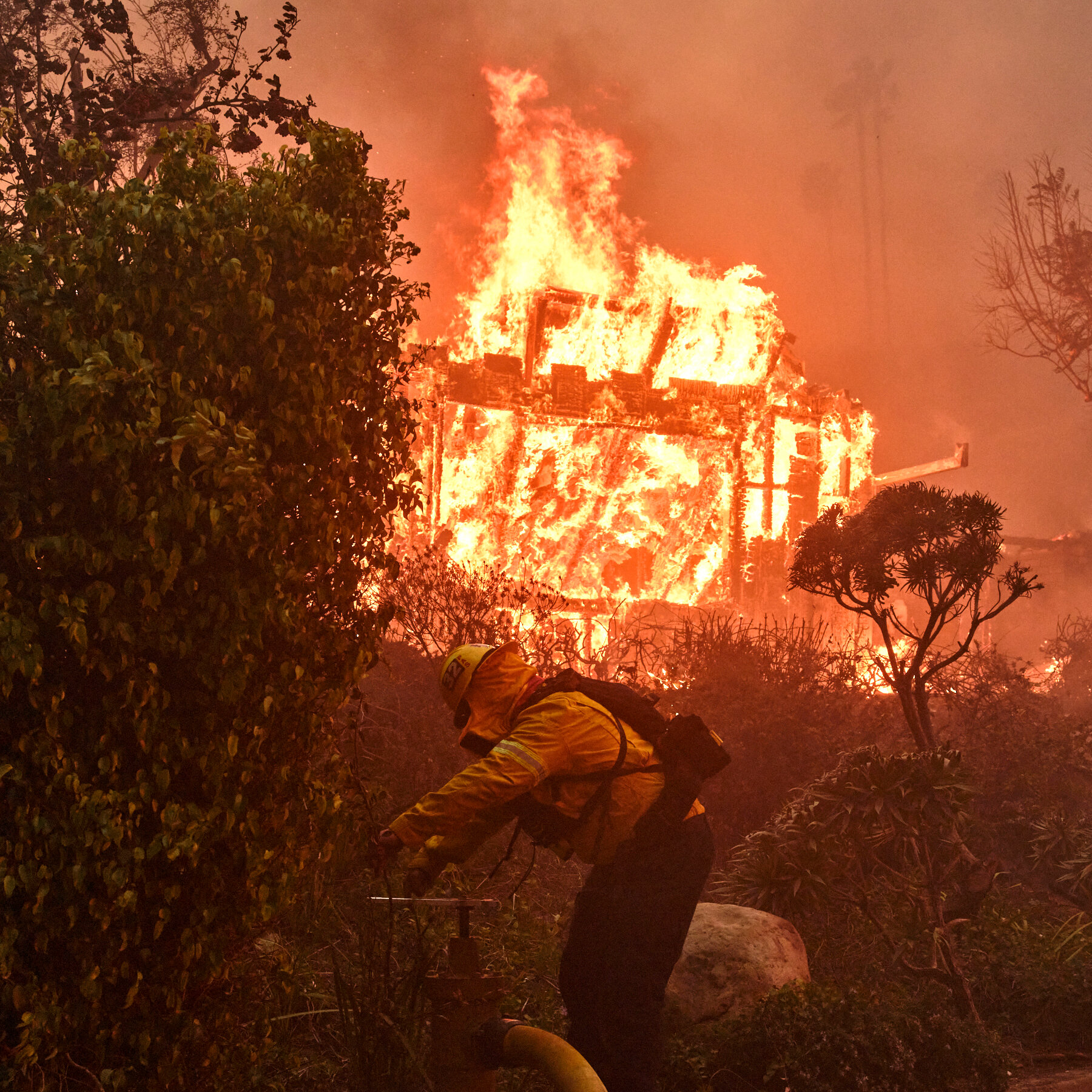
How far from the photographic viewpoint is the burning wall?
2427 centimetres

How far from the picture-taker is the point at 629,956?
167 inches

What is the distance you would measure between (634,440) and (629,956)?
21733 millimetres


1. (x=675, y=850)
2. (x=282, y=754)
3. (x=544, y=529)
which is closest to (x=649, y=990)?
(x=675, y=850)

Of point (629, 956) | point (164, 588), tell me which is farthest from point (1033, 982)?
point (164, 588)

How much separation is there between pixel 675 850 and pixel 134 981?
2196 millimetres

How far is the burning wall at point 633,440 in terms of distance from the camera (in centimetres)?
2427

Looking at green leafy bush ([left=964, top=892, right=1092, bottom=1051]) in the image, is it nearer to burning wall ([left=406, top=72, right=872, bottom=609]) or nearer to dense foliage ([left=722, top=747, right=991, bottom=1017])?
dense foliage ([left=722, top=747, right=991, bottom=1017])

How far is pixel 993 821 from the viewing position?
10.9 metres

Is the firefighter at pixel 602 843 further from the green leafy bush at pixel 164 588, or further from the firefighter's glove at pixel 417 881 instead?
the green leafy bush at pixel 164 588

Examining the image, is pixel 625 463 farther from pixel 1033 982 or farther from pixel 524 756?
pixel 524 756

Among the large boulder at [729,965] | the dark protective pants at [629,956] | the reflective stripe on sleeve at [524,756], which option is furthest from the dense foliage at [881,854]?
the reflective stripe on sleeve at [524,756]

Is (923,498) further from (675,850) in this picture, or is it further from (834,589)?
(675,850)

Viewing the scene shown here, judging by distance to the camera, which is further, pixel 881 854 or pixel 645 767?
pixel 881 854

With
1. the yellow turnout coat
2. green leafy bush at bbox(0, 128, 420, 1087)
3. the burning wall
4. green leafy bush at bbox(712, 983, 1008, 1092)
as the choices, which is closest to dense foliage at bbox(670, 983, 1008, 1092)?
green leafy bush at bbox(712, 983, 1008, 1092)
